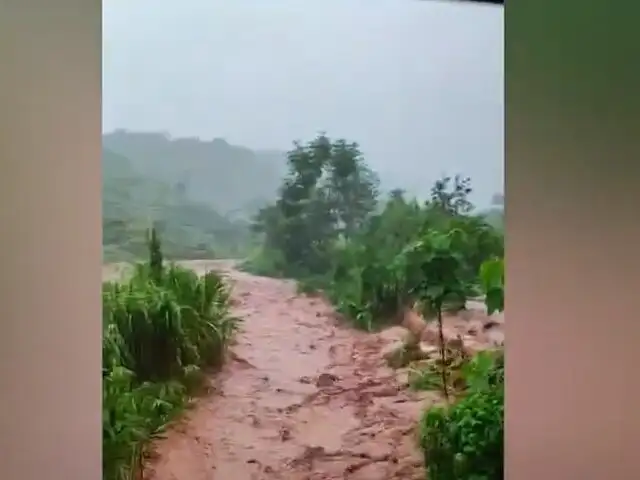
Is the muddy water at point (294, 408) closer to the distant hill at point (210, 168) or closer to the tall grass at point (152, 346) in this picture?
the tall grass at point (152, 346)

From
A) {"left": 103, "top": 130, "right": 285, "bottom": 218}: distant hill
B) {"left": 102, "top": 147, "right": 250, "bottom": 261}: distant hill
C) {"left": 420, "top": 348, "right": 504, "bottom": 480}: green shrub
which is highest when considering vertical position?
{"left": 103, "top": 130, "right": 285, "bottom": 218}: distant hill

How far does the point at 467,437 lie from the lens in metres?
1.96

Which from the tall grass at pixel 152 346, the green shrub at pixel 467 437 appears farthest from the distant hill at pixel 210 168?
the green shrub at pixel 467 437

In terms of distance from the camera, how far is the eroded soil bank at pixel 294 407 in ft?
5.90

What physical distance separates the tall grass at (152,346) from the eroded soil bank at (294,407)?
0.14ft

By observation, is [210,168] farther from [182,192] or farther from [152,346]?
[152,346]

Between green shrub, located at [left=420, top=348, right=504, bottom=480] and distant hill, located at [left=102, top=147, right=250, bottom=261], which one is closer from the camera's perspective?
distant hill, located at [left=102, top=147, right=250, bottom=261]

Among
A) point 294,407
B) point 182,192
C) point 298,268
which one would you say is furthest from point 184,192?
point 294,407

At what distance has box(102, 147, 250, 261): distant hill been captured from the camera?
1743 millimetres

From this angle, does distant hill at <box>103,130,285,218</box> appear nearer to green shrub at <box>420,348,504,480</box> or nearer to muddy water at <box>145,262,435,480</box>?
muddy water at <box>145,262,435,480</box>

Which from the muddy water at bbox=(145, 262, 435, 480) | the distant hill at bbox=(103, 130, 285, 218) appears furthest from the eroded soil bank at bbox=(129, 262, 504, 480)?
the distant hill at bbox=(103, 130, 285, 218)
